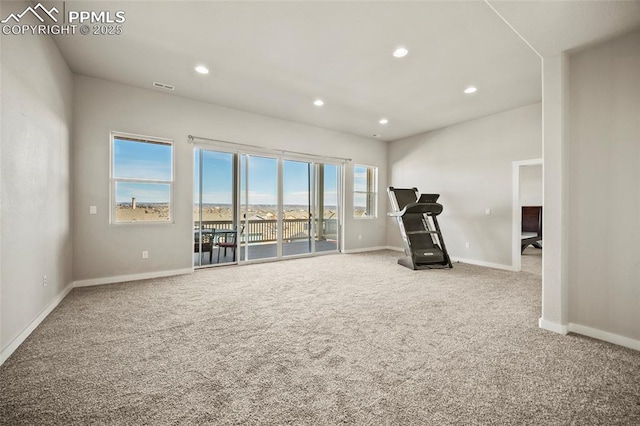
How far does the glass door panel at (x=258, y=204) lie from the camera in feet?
17.3

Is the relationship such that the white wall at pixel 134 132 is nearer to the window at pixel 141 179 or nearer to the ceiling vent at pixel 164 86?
the window at pixel 141 179

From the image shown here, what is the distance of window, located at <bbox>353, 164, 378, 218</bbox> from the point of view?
7.05 metres

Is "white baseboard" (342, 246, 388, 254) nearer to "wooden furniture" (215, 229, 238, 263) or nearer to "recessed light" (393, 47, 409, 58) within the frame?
"wooden furniture" (215, 229, 238, 263)

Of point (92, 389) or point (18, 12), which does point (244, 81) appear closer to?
point (18, 12)

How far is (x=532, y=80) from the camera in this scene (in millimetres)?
3822

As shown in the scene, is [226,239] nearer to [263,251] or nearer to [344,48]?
[263,251]

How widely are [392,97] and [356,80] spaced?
90 cm

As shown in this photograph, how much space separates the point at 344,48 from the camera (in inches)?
123

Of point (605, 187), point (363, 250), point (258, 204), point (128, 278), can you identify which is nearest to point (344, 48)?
point (605, 187)

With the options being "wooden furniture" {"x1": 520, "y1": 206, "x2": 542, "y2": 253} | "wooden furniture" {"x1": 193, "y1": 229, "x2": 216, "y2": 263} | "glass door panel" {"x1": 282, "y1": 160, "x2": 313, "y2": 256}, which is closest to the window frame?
"wooden furniture" {"x1": 193, "y1": 229, "x2": 216, "y2": 263}

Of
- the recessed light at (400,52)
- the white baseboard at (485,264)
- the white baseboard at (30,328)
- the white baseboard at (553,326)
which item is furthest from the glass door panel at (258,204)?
the white baseboard at (553,326)

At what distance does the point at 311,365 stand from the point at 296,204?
4.34 metres

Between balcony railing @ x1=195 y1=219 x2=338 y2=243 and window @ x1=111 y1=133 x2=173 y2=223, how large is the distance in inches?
37.0

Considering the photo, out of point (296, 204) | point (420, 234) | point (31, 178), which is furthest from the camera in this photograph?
point (296, 204)
